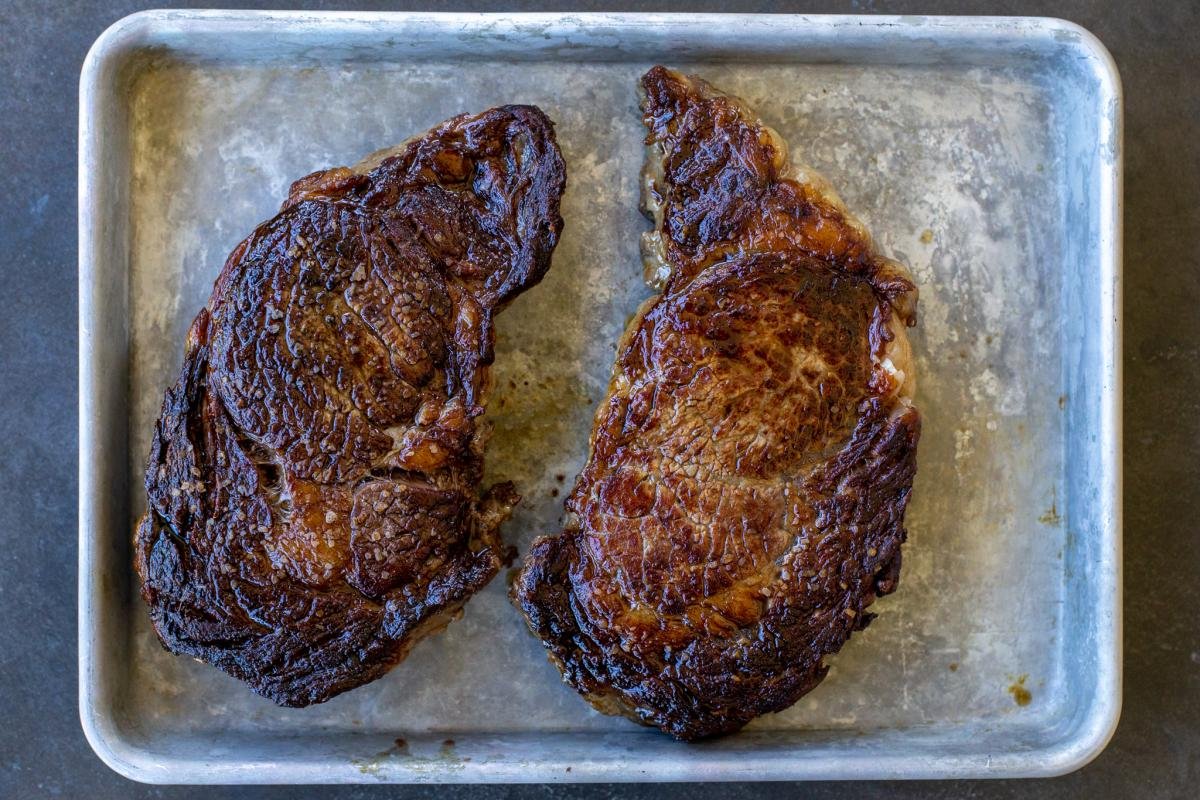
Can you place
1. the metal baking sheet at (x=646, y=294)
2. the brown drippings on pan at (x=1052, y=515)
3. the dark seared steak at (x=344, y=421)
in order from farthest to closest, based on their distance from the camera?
the brown drippings on pan at (x=1052, y=515)
the metal baking sheet at (x=646, y=294)
the dark seared steak at (x=344, y=421)

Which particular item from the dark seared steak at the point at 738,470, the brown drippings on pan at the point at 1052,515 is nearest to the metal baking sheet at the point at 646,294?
the brown drippings on pan at the point at 1052,515

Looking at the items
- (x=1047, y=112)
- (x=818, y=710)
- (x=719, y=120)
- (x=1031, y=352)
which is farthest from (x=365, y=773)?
(x=1047, y=112)

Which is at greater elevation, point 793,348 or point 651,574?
point 793,348

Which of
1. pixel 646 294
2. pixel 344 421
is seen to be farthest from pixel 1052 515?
pixel 344 421

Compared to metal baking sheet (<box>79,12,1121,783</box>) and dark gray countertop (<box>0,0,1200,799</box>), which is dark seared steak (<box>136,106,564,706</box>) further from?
dark gray countertop (<box>0,0,1200,799</box>)

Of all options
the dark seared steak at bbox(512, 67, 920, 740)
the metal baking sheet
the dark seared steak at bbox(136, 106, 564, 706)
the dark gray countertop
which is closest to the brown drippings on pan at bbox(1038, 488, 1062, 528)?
the metal baking sheet

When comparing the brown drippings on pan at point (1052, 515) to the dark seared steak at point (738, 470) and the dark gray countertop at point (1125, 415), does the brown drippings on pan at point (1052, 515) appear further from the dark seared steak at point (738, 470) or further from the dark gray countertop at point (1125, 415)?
the dark seared steak at point (738, 470)

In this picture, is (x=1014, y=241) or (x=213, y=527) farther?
(x=1014, y=241)

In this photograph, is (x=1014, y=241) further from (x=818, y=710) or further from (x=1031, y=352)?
(x=818, y=710)
